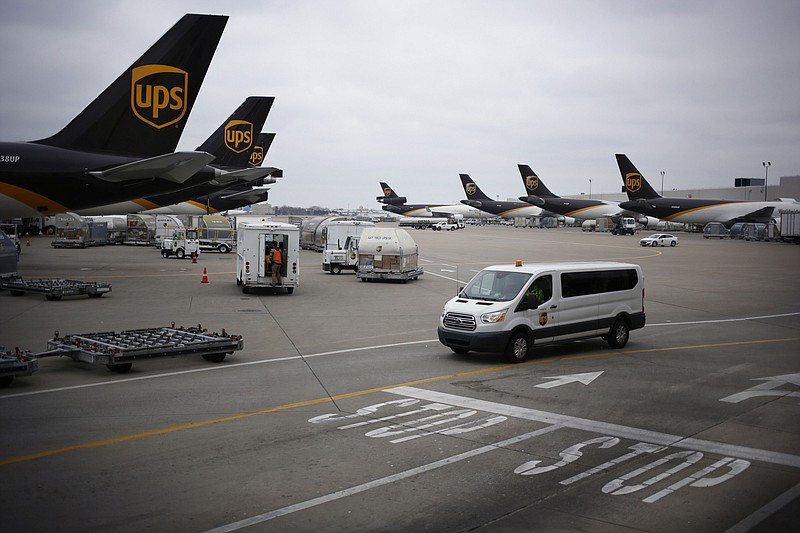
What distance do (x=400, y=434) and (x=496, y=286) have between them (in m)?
8.02

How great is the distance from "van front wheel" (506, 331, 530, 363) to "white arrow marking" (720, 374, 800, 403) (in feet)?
15.8

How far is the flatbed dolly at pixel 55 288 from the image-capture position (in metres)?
27.7

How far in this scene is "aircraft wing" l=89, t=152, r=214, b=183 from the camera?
100 feet

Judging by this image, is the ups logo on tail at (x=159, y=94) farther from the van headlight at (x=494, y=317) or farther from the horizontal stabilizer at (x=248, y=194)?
the horizontal stabilizer at (x=248, y=194)

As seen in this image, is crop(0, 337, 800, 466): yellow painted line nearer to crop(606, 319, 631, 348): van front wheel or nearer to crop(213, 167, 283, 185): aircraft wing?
crop(606, 319, 631, 348): van front wheel

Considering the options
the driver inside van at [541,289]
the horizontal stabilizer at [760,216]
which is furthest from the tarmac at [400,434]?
the horizontal stabilizer at [760,216]

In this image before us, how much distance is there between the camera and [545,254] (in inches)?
2366

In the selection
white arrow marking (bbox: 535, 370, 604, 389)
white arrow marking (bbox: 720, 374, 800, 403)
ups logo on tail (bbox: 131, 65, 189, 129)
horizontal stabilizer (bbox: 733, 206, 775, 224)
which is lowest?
white arrow marking (bbox: 720, 374, 800, 403)

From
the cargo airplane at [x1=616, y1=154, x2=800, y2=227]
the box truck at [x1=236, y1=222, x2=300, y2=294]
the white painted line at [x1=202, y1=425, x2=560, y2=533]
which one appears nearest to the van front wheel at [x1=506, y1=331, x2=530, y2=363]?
the white painted line at [x1=202, y1=425, x2=560, y2=533]

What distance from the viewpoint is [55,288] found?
91.0 ft

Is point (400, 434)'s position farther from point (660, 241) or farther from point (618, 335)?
point (660, 241)

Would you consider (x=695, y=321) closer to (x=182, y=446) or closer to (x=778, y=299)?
(x=778, y=299)

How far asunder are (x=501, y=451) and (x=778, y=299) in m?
27.2

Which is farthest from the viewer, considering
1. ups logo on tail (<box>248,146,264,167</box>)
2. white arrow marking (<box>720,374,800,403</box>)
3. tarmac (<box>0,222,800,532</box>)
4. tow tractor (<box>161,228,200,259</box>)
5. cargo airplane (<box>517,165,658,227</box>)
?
cargo airplane (<box>517,165,658,227</box>)
